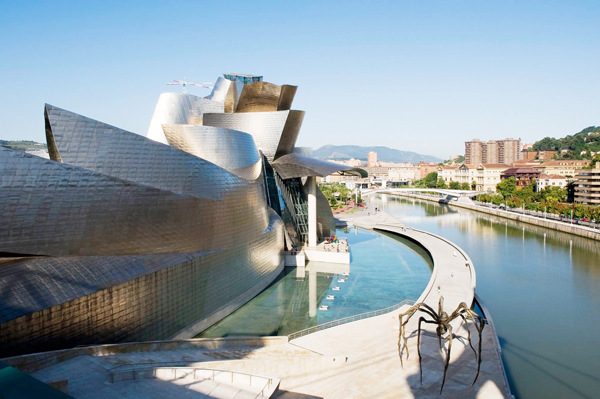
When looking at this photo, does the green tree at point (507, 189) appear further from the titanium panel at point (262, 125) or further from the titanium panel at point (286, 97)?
the titanium panel at point (262, 125)

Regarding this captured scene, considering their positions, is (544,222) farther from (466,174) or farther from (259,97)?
(466,174)

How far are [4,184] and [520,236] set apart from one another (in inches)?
1869

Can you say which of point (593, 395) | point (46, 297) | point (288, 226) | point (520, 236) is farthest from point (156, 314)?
point (520, 236)

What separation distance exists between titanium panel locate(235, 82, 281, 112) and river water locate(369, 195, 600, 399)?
18.8m

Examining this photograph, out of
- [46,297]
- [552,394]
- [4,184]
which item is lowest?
[552,394]

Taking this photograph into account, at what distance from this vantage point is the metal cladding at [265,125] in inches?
1156

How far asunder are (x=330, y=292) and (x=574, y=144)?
467 ft

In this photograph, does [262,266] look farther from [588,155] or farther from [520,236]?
[588,155]

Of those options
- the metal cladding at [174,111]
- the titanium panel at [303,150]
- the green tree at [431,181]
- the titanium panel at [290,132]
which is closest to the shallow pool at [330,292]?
the titanium panel at [290,132]


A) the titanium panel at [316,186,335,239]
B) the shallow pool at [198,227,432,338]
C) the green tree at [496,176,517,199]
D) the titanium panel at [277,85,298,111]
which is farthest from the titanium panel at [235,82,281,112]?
the green tree at [496,176,517,199]

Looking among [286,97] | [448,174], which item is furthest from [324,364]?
[448,174]

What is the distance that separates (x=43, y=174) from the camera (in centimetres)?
1233

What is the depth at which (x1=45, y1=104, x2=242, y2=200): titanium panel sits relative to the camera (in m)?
13.9

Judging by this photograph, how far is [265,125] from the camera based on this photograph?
29844 millimetres
